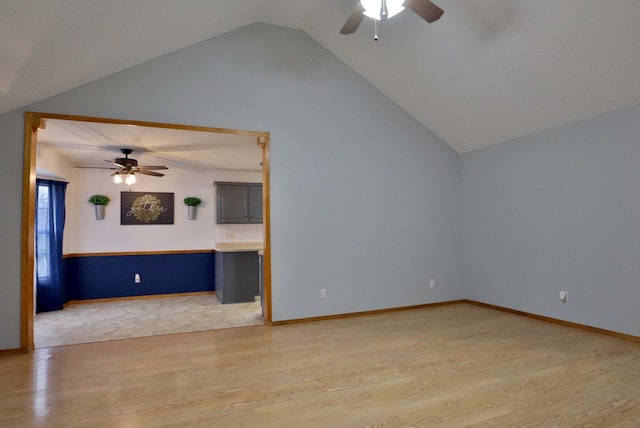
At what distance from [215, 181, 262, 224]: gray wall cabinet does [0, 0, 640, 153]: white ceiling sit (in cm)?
320

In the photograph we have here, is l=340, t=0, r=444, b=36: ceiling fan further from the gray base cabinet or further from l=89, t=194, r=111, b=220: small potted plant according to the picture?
l=89, t=194, r=111, b=220: small potted plant

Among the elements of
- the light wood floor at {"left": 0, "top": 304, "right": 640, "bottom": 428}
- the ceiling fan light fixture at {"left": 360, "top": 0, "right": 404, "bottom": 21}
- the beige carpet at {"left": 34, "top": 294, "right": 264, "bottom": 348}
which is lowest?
the beige carpet at {"left": 34, "top": 294, "right": 264, "bottom": 348}

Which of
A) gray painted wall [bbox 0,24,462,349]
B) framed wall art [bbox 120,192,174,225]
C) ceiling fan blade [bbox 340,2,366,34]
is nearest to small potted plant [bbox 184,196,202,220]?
framed wall art [bbox 120,192,174,225]

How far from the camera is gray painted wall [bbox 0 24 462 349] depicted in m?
3.58

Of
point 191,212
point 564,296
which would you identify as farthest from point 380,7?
point 191,212

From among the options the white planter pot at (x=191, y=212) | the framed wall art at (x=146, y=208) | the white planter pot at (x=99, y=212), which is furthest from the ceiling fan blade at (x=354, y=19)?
the white planter pot at (x=99, y=212)

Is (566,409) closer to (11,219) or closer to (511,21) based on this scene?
(511,21)

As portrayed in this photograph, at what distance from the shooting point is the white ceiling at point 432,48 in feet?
8.63

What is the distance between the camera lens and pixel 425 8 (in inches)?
96.9

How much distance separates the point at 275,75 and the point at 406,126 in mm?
2014

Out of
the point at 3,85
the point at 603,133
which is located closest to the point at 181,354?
the point at 3,85

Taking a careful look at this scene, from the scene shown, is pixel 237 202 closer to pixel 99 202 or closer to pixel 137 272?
pixel 137 272

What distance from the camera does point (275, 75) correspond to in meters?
4.25

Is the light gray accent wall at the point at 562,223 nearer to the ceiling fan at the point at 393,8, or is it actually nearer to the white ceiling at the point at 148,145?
the ceiling fan at the point at 393,8
